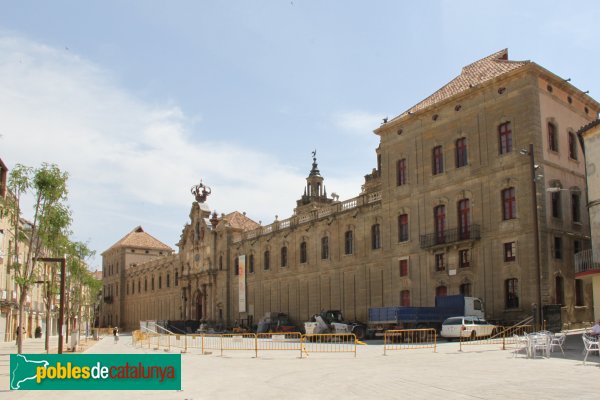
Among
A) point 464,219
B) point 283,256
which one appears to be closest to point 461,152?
point 464,219

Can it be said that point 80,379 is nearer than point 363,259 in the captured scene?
Yes

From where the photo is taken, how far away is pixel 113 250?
349 ft

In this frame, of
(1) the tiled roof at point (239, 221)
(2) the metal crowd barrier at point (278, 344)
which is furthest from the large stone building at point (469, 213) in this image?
(1) the tiled roof at point (239, 221)

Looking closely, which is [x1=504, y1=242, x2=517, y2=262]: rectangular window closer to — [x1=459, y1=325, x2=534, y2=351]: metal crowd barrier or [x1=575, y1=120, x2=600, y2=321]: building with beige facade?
[x1=459, y1=325, x2=534, y2=351]: metal crowd barrier

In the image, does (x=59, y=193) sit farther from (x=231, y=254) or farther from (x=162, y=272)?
(x=162, y=272)

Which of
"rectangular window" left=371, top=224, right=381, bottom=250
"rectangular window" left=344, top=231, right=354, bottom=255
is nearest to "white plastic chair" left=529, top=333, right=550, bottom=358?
"rectangular window" left=371, top=224, right=381, bottom=250

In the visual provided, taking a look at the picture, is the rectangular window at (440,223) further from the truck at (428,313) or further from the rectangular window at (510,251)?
the truck at (428,313)

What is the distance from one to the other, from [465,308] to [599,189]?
31.3 feet

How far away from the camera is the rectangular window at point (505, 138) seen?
38.1m

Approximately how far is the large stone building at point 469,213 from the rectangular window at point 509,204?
56mm

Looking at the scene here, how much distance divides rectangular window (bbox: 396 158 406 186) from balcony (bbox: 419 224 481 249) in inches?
185

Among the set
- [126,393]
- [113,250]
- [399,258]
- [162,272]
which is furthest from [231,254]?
[126,393]

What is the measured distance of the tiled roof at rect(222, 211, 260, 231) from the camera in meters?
71.8

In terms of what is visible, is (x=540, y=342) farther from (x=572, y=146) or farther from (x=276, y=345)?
(x=572, y=146)
